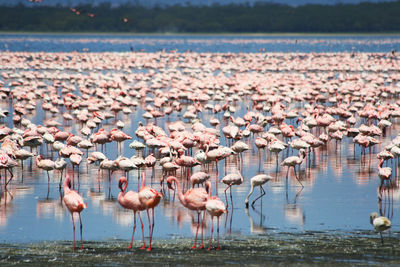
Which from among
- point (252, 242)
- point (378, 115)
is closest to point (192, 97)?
point (378, 115)

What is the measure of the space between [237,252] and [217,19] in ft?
559

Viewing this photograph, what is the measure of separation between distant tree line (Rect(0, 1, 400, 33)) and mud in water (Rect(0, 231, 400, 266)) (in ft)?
476

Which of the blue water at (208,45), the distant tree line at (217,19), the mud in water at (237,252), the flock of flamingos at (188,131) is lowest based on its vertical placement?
the mud in water at (237,252)

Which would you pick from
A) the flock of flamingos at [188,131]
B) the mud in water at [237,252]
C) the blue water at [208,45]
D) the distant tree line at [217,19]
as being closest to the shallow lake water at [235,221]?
the mud in water at [237,252]

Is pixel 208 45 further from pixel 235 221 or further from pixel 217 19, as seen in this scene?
pixel 235 221

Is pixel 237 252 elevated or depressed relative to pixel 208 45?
depressed

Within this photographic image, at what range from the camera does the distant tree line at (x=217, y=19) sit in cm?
15962

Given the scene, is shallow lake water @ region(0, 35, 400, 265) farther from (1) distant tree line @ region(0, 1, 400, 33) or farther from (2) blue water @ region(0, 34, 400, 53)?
(1) distant tree line @ region(0, 1, 400, 33)

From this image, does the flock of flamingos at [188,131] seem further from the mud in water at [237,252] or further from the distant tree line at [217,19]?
the distant tree line at [217,19]

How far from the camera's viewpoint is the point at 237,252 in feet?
27.9

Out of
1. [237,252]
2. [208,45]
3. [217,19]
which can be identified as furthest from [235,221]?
[217,19]

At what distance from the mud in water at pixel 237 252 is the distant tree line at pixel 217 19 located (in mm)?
144953

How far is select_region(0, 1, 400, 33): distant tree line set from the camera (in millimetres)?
159625

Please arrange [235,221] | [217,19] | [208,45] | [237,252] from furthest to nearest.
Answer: [217,19] < [208,45] < [235,221] < [237,252]
